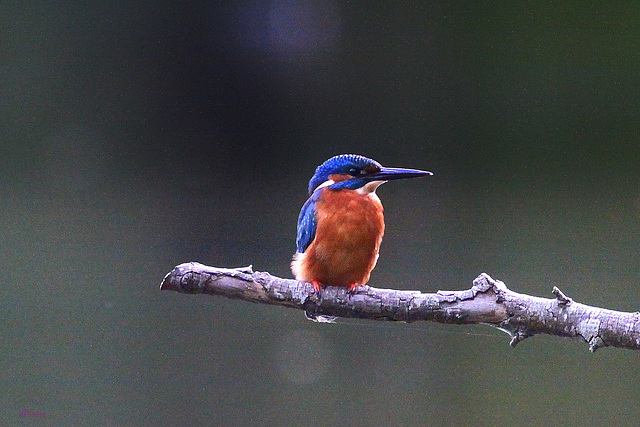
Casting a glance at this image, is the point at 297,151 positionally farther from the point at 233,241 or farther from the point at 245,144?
the point at 233,241

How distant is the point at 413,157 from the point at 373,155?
185 millimetres

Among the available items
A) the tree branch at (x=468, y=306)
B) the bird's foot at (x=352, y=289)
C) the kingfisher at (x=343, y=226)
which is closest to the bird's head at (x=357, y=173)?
the kingfisher at (x=343, y=226)

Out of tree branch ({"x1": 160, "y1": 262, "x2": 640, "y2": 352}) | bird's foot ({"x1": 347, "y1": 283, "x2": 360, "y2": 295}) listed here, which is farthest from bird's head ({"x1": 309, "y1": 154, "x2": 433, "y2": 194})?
tree branch ({"x1": 160, "y1": 262, "x2": 640, "y2": 352})

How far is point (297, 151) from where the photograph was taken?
2.77 meters

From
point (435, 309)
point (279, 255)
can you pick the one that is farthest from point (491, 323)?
point (279, 255)

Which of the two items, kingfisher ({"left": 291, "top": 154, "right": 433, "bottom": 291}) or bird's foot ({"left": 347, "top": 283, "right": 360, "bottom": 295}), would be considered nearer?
bird's foot ({"left": 347, "top": 283, "right": 360, "bottom": 295})

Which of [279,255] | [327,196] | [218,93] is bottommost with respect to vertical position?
[279,255]

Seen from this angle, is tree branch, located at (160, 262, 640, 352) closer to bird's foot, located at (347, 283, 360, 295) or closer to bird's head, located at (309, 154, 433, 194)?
bird's foot, located at (347, 283, 360, 295)

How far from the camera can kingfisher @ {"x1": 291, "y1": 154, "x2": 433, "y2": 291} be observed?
180 centimetres

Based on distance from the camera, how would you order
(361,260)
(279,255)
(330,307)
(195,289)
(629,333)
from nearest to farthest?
(629,333) → (195,289) → (330,307) → (361,260) → (279,255)

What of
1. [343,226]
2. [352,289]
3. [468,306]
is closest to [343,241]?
[343,226]

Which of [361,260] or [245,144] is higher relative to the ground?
[245,144]

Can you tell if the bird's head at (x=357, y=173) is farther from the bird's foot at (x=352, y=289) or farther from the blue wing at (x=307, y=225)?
the bird's foot at (x=352, y=289)

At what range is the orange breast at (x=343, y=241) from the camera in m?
1.80
